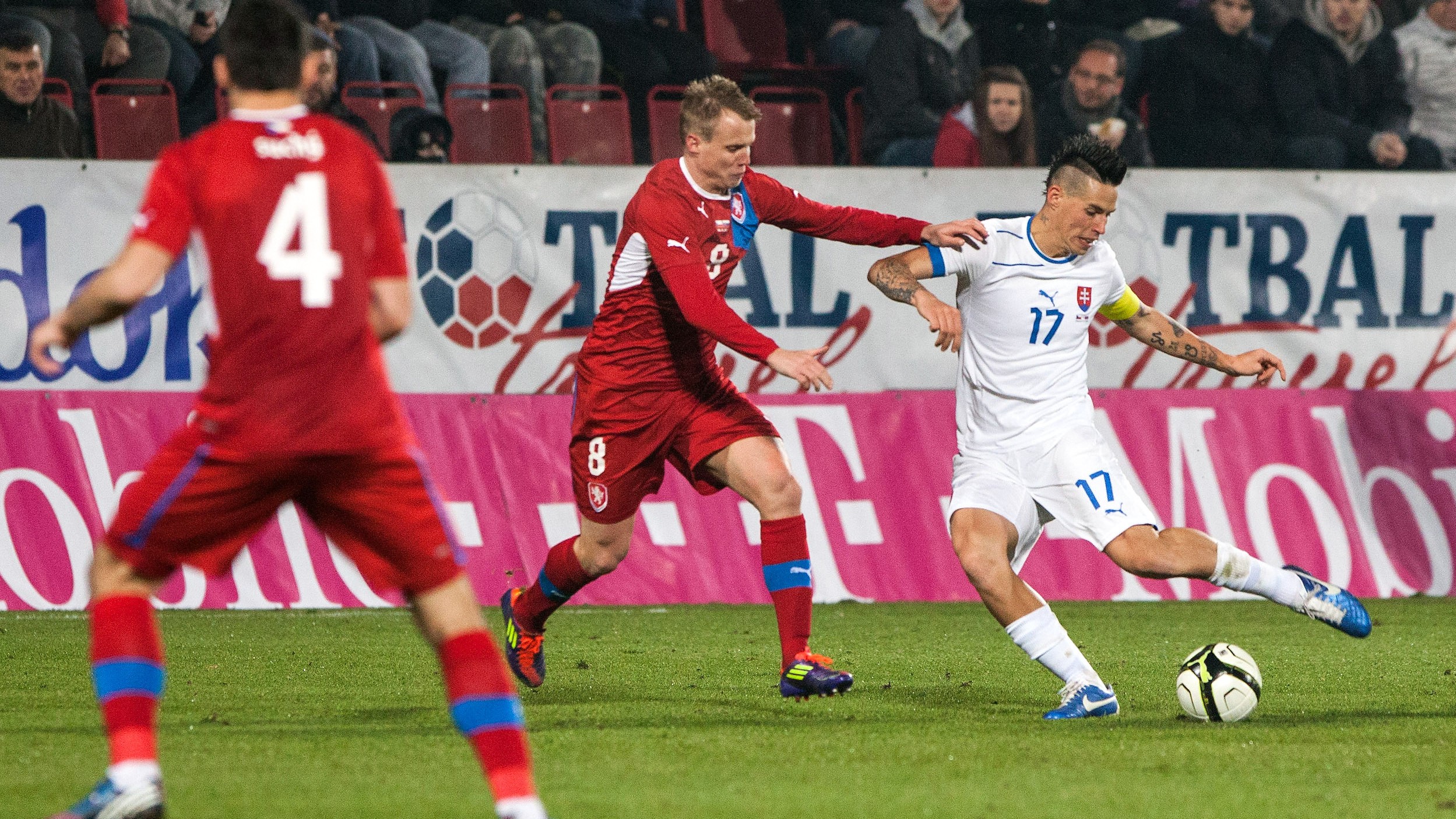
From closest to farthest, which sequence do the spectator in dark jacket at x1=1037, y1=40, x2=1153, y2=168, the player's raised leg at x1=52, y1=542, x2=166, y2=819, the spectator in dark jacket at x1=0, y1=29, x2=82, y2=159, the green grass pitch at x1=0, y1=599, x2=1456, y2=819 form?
the player's raised leg at x1=52, y1=542, x2=166, y2=819, the green grass pitch at x1=0, y1=599, x2=1456, y2=819, the spectator in dark jacket at x1=0, y1=29, x2=82, y2=159, the spectator in dark jacket at x1=1037, y1=40, x2=1153, y2=168

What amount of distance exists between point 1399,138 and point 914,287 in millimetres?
8993

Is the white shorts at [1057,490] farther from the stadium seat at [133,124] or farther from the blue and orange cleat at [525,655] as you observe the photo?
the stadium seat at [133,124]

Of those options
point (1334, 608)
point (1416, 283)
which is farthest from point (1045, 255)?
point (1416, 283)

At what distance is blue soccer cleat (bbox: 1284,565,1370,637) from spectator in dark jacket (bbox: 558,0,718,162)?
27.3 feet

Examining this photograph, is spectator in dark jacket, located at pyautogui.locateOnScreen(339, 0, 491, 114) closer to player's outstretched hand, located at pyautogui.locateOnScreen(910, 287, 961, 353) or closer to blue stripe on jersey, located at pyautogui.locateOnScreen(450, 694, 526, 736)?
player's outstretched hand, located at pyautogui.locateOnScreen(910, 287, 961, 353)

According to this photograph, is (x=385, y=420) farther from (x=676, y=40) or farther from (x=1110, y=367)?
(x=676, y=40)

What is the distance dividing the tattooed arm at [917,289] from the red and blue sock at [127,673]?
2854mm

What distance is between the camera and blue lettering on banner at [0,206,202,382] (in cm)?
1066

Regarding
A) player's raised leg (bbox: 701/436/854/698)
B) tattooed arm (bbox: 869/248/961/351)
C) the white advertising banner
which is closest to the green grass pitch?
player's raised leg (bbox: 701/436/854/698)

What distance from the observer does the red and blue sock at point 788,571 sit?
653cm

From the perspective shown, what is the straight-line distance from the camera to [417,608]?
396 cm

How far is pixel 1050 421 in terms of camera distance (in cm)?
636

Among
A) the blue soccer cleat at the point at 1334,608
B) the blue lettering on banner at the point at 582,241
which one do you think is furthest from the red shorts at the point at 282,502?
the blue lettering on banner at the point at 582,241

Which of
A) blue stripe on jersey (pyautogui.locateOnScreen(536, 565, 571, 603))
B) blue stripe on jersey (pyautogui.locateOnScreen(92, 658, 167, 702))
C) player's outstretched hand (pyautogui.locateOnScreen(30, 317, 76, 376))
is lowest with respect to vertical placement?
blue stripe on jersey (pyautogui.locateOnScreen(536, 565, 571, 603))
